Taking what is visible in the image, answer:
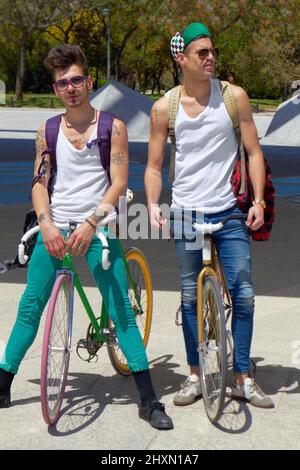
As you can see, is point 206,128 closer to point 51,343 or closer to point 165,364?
point 51,343

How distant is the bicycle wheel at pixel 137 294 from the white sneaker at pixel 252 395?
2.41ft

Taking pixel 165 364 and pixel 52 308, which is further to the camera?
pixel 165 364

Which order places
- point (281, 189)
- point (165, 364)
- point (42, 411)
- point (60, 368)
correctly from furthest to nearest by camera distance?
point (281, 189), point (165, 364), point (60, 368), point (42, 411)

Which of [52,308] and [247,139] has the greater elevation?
[247,139]

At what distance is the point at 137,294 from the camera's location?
533 centimetres

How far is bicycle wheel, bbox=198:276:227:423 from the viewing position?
434 centimetres

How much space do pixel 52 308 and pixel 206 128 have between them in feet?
3.76

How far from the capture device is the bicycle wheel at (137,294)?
5.14m

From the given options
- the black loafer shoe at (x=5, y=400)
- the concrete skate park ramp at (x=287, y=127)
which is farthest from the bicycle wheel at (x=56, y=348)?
the concrete skate park ramp at (x=287, y=127)

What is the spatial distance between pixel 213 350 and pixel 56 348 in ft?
2.50

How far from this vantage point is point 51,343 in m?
4.32

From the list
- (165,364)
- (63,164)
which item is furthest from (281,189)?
(63,164)

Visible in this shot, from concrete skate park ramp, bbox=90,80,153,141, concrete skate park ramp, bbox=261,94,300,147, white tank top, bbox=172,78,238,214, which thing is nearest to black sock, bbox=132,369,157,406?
white tank top, bbox=172,78,238,214

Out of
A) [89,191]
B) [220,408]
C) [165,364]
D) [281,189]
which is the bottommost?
[281,189]
